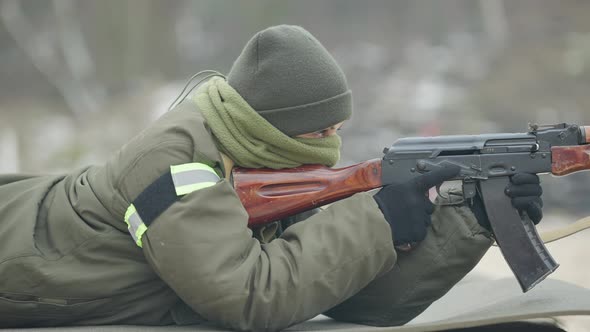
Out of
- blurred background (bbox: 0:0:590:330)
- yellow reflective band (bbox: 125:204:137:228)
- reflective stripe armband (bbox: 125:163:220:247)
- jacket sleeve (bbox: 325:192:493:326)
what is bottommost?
blurred background (bbox: 0:0:590:330)

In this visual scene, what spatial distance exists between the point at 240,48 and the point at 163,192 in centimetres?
731

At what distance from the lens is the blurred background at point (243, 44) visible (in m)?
8.57

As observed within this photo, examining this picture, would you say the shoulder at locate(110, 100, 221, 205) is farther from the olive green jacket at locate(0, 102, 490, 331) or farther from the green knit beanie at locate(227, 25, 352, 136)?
the green knit beanie at locate(227, 25, 352, 136)

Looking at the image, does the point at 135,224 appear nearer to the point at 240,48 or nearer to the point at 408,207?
the point at 408,207

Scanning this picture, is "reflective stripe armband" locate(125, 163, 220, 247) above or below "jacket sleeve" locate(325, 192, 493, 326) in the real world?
above

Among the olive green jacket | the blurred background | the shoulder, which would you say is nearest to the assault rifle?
the olive green jacket

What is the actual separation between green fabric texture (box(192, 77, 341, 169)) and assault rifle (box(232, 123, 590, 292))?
52 mm

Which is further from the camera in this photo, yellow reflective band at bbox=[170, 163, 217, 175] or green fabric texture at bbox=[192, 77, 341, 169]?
green fabric texture at bbox=[192, 77, 341, 169]

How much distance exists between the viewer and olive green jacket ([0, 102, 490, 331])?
7.13ft

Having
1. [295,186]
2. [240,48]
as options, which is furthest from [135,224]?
[240,48]

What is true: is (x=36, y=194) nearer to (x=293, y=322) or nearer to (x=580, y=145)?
(x=293, y=322)

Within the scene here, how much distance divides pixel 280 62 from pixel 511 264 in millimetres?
961

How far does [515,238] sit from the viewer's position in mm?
2551

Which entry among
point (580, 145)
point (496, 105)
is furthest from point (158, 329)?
point (496, 105)
